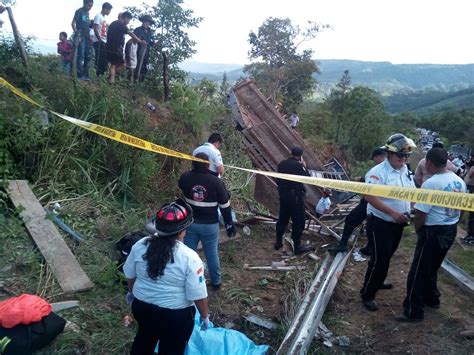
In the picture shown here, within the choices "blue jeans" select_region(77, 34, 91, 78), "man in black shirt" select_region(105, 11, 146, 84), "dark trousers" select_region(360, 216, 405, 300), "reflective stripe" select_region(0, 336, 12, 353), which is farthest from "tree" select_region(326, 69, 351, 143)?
"reflective stripe" select_region(0, 336, 12, 353)

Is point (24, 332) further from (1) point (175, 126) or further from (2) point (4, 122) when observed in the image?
(1) point (175, 126)

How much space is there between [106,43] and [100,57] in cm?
31

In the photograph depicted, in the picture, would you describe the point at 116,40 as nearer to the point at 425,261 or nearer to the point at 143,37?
the point at 143,37

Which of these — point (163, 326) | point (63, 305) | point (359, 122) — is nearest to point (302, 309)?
point (163, 326)

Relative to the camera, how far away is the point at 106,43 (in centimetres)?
802

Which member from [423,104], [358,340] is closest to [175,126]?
[358,340]

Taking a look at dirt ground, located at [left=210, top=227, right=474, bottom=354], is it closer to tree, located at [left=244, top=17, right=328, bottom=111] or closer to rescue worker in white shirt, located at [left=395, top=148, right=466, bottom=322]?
rescue worker in white shirt, located at [left=395, top=148, right=466, bottom=322]

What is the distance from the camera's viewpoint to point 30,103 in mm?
5676

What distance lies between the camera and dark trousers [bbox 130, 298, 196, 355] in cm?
254

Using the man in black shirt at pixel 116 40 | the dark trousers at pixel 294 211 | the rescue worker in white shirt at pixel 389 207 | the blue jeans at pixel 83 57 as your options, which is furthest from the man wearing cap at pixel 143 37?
the rescue worker in white shirt at pixel 389 207

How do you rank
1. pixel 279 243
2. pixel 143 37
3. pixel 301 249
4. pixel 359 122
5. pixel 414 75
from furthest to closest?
1. pixel 414 75
2. pixel 359 122
3. pixel 143 37
4. pixel 279 243
5. pixel 301 249

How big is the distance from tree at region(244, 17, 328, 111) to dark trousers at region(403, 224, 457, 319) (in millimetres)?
19392

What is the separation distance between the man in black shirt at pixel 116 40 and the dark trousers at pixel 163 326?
20.5 feet

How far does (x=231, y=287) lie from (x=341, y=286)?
4.53ft
